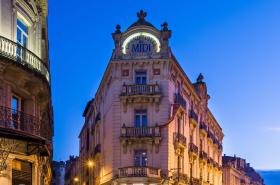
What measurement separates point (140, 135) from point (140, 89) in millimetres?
4092

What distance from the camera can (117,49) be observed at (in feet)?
159

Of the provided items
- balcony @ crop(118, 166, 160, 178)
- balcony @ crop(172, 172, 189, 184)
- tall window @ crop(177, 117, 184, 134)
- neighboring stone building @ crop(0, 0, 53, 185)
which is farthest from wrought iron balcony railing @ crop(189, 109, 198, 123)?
neighboring stone building @ crop(0, 0, 53, 185)

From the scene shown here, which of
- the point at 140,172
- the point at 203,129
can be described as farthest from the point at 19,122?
the point at 203,129

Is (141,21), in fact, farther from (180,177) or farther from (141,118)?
(180,177)

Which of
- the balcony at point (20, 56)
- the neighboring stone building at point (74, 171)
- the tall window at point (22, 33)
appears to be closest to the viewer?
the balcony at point (20, 56)

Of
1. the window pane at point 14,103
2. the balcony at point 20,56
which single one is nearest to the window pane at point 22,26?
the balcony at point 20,56

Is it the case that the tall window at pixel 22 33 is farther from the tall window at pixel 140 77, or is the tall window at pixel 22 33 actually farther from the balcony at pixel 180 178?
the balcony at pixel 180 178

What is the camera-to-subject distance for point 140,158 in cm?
4750

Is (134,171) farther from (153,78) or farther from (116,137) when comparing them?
(153,78)

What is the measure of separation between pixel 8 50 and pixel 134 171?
26.7 m

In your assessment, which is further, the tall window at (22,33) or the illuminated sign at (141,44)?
the illuminated sign at (141,44)

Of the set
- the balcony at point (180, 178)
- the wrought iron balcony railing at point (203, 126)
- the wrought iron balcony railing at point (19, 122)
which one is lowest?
the balcony at point (180, 178)

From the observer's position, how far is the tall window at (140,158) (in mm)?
47375

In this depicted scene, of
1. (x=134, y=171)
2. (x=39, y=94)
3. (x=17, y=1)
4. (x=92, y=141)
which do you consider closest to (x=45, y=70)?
(x=39, y=94)
